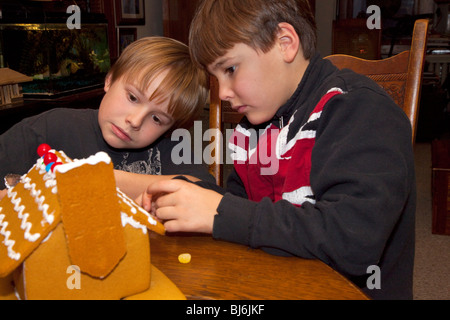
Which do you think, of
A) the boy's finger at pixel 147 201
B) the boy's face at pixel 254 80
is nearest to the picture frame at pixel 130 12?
the boy's face at pixel 254 80

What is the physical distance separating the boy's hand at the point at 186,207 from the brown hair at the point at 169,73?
1.47ft

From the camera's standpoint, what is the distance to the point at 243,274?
0.57 m

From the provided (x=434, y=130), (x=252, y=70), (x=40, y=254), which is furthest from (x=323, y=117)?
(x=434, y=130)

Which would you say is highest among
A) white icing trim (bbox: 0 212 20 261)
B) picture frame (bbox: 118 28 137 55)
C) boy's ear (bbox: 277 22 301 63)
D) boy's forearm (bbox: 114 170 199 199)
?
picture frame (bbox: 118 28 137 55)

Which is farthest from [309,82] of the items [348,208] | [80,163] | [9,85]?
[9,85]

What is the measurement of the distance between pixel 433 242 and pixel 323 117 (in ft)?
6.42

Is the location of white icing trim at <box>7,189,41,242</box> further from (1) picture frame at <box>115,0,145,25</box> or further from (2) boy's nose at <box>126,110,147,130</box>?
(1) picture frame at <box>115,0,145,25</box>

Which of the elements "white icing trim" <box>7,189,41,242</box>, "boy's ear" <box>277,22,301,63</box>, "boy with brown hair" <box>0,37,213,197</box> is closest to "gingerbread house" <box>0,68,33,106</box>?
"boy with brown hair" <box>0,37,213,197</box>

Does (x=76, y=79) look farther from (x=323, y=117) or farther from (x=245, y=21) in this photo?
(x=323, y=117)

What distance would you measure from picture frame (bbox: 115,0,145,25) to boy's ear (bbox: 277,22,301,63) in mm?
3154

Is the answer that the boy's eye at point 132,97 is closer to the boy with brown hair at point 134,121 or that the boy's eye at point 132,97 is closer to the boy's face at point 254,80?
the boy with brown hair at point 134,121

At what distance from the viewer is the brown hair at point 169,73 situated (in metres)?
1.12

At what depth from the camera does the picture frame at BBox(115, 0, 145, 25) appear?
3.73m

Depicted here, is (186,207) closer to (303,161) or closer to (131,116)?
(303,161)
